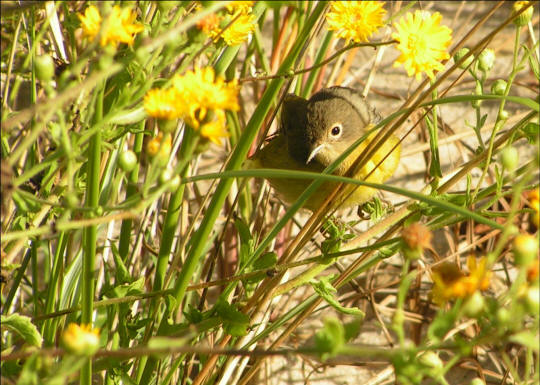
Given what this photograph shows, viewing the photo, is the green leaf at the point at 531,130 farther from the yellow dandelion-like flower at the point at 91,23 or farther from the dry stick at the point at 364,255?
the yellow dandelion-like flower at the point at 91,23

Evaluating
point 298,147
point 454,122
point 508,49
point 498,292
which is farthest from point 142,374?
point 508,49

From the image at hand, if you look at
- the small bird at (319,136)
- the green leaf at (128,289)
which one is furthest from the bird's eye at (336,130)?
the green leaf at (128,289)

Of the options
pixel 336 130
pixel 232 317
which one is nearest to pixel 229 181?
pixel 232 317

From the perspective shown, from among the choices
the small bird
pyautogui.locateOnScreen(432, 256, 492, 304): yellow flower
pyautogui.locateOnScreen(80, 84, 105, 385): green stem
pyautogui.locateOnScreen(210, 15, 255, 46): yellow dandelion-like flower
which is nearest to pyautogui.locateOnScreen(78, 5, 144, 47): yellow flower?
pyautogui.locateOnScreen(80, 84, 105, 385): green stem

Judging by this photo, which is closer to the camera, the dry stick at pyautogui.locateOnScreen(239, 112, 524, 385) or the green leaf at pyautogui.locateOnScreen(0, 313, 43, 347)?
the green leaf at pyautogui.locateOnScreen(0, 313, 43, 347)

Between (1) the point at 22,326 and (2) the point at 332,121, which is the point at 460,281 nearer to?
(1) the point at 22,326

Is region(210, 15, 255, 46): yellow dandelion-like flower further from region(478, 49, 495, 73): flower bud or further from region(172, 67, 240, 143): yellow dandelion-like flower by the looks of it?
region(478, 49, 495, 73): flower bud
